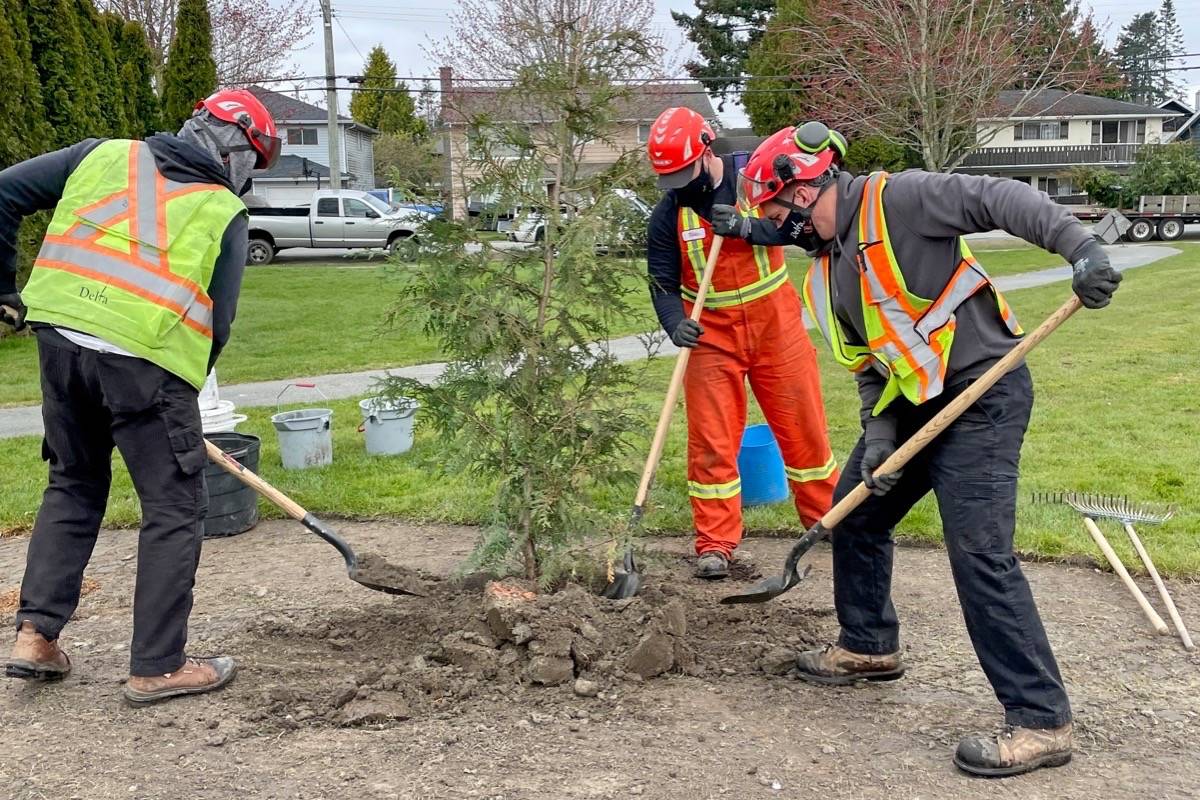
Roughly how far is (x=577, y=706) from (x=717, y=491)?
1.78 meters

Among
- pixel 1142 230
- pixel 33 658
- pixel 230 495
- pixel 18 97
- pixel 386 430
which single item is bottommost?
pixel 33 658

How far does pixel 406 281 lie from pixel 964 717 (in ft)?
8.61

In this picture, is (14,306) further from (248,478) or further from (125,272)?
(248,478)

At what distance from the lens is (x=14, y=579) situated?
17.7 feet

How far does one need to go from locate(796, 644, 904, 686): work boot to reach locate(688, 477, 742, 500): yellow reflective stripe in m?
1.37

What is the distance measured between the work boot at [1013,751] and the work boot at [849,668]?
0.67 meters

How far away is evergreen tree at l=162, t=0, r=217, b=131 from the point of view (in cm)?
1911

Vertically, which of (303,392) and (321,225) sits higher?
(321,225)

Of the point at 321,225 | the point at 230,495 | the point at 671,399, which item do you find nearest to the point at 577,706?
the point at 671,399

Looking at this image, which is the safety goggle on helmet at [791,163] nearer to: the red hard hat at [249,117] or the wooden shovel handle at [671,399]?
the wooden shovel handle at [671,399]

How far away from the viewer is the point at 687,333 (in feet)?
15.8

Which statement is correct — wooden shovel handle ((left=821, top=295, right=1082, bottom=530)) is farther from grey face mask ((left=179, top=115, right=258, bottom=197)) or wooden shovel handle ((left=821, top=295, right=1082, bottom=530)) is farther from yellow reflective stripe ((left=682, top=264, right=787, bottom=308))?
grey face mask ((left=179, top=115, right=258, bottom=197))

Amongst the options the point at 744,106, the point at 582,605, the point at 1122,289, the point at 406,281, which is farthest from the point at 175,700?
the point at 744,106

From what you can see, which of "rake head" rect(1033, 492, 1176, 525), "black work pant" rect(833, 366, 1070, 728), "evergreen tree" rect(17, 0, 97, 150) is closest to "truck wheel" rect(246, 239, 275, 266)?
"evergreen tree" rect(17, 0, 97, 150)
